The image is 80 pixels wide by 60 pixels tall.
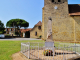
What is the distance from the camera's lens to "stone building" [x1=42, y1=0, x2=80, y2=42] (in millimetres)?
18000

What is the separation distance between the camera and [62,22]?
60.3 ft

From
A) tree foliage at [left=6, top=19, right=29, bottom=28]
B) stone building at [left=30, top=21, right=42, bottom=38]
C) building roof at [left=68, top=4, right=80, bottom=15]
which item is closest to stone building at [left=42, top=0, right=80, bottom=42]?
building roof at [left=68, top=4, right=80, bottom=15]

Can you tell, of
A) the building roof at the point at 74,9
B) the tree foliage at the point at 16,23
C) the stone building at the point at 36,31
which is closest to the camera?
the building roof at the point at 74,9

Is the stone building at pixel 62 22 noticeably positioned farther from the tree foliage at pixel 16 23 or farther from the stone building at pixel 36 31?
the tree foliage at pixel 16 23

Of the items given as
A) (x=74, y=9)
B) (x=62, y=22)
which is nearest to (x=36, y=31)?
(x=62, y=22)

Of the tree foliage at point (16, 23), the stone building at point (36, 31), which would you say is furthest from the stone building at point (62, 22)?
the tree foliage at point (16, 23)

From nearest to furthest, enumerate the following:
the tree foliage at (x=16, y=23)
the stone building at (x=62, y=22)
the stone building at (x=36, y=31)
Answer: the stone building at (x=62, y=22)
the stone building at (x=36, y=31)
the tree foliage at (x=16, y=23)

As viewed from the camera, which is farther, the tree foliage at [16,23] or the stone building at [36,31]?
the tree foliage at [16,23]

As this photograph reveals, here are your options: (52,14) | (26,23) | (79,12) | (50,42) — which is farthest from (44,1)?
(26,23)

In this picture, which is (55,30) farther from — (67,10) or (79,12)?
(79,12)

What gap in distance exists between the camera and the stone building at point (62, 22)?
1800 centimetres

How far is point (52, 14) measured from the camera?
61.0 feet

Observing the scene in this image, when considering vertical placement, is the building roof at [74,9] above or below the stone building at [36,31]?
above

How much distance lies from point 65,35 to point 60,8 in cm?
651
